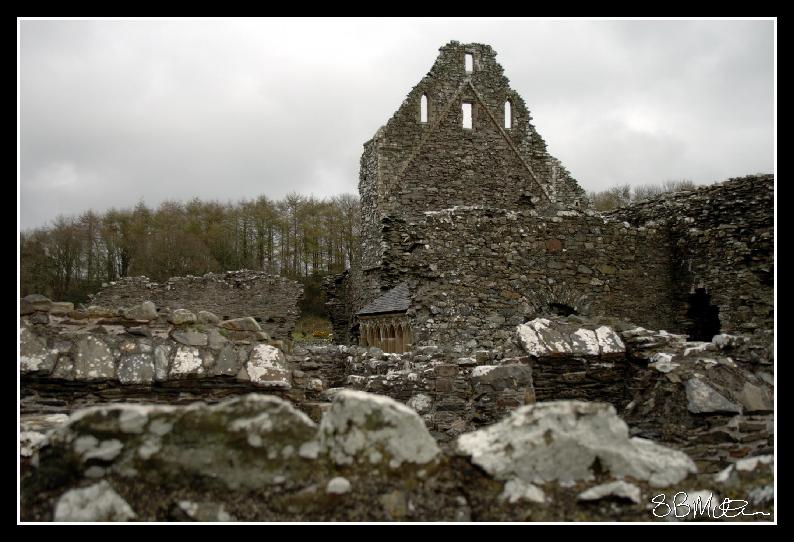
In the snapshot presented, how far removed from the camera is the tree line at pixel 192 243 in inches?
1224

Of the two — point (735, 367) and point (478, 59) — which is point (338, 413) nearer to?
point (735, 367)

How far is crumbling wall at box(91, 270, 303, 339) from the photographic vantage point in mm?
23578

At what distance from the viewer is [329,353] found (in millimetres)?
7523

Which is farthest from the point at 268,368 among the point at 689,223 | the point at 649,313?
the point at 689,223

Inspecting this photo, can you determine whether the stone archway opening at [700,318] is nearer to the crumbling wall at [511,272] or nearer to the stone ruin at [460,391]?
the stone ruin at [460,391]

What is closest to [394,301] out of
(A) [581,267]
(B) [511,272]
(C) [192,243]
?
(B) [511,272]

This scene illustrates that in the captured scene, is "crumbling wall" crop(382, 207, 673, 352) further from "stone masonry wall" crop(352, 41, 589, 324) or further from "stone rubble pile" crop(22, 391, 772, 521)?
"stone masonry wall" crop(352, 41, 589, 324)

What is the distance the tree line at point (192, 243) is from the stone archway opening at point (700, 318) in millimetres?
25065

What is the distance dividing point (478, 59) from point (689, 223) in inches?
528

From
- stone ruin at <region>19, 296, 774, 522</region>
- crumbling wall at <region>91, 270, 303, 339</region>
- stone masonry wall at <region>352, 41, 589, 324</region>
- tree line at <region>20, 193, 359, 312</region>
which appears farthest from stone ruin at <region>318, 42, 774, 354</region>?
tree line at <region>20, 193, 359, 312</region>
